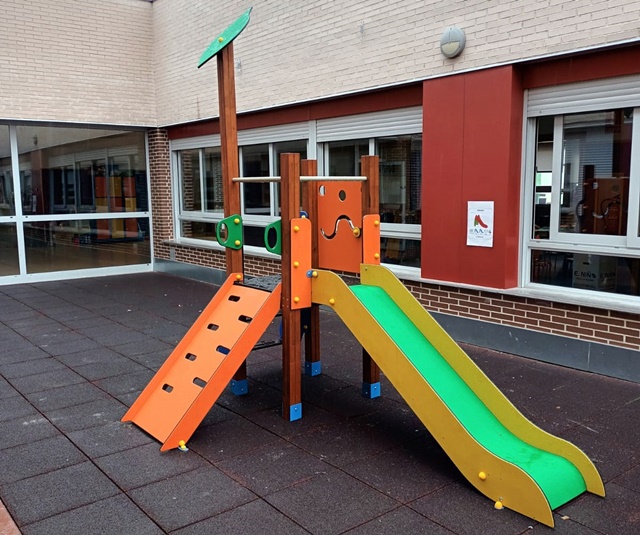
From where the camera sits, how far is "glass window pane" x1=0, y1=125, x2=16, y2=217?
1109 centimetres

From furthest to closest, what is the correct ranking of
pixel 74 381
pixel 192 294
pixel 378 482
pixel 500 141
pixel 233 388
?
pixel 192 294 → pixel 500 141 → pixel 74 381 → pixel 233 388 → pixel 378 482

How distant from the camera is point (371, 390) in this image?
5191mm

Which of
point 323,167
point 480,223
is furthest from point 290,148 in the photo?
point 480,223

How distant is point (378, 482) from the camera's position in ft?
12.4

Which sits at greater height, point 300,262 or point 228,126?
point 228,126

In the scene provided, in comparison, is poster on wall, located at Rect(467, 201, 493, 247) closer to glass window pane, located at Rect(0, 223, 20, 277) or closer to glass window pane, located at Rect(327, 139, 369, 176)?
glass window pane, located at Rect(327, 139, 369, 176)

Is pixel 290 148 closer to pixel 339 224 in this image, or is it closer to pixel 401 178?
pixel 401 178

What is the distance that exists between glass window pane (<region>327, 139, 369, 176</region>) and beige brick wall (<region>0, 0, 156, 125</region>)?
482 centimetres

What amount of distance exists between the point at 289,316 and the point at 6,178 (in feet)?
28.2

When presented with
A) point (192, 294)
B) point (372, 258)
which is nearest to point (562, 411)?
point (372, 258)

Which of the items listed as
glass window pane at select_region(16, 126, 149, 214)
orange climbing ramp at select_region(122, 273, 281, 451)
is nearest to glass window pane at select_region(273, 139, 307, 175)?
glass window pane at select_region(16, 126, 149, 214)

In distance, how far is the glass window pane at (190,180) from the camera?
11880 millimetres

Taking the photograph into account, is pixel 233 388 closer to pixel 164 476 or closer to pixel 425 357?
pixel 164 476

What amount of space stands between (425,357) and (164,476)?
1.78 m
